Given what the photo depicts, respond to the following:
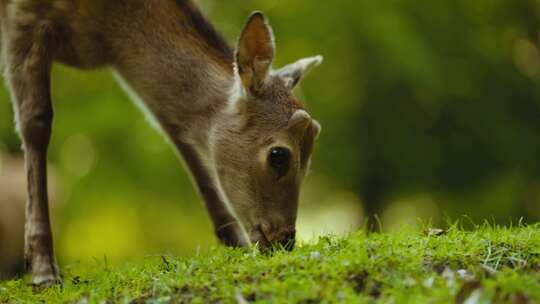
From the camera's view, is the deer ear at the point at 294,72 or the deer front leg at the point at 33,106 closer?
the deer front leg at the point at 33,106

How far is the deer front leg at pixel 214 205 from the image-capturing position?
6.81 m

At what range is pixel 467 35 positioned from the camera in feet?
41.3

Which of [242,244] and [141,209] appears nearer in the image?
[242,244]

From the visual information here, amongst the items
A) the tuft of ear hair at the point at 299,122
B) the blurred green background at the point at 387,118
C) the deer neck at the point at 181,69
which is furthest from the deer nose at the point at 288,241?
the blurred green background at the point at 387,118

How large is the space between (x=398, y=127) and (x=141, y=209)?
4.51 m

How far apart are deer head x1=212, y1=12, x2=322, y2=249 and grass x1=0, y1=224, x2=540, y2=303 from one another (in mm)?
498

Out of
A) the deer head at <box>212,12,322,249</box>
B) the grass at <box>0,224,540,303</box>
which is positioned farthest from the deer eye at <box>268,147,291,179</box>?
the grass at <box>0,224,540,303</box>

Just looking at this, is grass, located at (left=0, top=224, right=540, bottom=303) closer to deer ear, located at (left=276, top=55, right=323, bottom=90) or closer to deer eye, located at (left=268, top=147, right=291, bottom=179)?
deer eye, located at (left=268, top=147, right=291, bottom=179)

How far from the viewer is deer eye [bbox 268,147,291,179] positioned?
596 cm

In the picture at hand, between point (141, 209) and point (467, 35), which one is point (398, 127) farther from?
point (141, 209)

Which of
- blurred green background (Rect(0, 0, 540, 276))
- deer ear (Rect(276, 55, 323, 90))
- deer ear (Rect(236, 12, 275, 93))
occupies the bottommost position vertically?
blurred green background (Rect(0, 0, 540, 276))

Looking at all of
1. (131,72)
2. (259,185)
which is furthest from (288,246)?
(131,72)

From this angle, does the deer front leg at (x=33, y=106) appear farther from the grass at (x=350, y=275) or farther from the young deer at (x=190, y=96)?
the grass at (x=350, y=275)

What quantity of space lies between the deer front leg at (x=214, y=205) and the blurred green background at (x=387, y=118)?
515 centimetres
